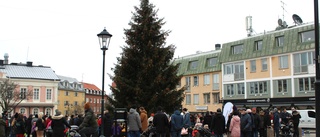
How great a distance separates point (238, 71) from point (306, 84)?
10822mm

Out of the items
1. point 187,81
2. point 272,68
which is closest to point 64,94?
point 187,81

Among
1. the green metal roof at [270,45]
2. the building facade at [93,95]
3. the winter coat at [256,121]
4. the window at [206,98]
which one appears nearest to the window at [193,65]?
the window at [206,98]

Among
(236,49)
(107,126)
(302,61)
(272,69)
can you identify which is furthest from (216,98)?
(107,126)

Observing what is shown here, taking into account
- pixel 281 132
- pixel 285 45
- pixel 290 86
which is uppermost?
pixel 285 45

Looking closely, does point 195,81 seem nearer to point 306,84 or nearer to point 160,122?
point 306,84

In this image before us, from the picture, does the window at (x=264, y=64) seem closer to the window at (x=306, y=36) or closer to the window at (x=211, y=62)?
the window at (x=306, y=36)

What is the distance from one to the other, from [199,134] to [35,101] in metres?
61.2

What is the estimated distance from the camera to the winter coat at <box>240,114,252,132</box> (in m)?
15.7

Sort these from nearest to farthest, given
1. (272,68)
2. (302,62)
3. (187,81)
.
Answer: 1. (302,62)
2. (272,68)
3. (187,81)

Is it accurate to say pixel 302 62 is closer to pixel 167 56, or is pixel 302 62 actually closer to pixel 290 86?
pixel 290 86

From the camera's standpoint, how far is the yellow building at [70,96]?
87125 millimetres

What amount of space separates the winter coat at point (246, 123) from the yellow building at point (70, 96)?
70513mm

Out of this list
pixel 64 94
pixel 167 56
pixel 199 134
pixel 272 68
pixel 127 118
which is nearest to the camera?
pixel 127 118

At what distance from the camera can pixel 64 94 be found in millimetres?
88500
